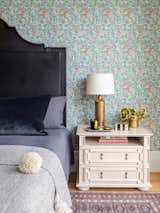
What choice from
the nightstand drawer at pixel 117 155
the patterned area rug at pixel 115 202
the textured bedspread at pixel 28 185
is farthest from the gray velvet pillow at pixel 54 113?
the textured bedspread at pixel 28 185

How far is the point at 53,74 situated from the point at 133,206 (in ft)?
5.54

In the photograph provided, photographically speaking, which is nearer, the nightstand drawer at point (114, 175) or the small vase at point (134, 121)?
the nightstand drawer at point (114, 175)

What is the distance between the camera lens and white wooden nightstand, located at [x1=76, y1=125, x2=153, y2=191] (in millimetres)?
3008

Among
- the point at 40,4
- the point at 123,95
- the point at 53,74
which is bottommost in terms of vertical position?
the point at 123,95

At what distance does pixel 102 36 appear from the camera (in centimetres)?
344

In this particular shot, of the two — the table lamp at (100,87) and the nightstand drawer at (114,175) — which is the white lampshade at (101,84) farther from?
the nightstand drawer at (114,175)

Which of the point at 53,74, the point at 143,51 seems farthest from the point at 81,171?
the point at 143,51

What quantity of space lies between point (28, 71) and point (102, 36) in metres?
0.97

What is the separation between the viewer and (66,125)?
3510 mm

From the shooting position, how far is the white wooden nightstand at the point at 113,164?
3.01 meters

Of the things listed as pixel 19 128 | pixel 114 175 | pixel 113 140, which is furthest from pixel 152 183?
pixel 19 128

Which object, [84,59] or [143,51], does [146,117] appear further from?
[84,59]

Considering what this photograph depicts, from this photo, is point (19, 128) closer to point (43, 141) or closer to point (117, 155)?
point (43, 141)

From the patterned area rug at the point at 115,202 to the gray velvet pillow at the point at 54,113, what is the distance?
0.76 m
